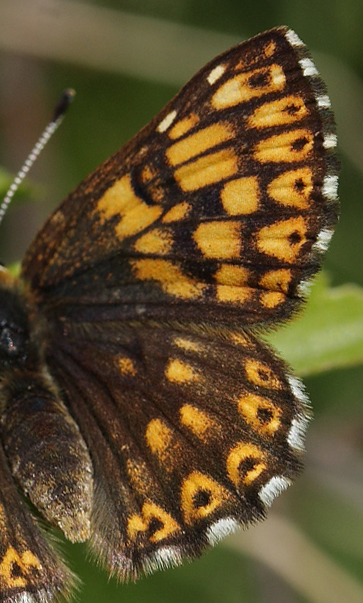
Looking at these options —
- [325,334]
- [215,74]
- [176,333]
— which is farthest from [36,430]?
[215,74]

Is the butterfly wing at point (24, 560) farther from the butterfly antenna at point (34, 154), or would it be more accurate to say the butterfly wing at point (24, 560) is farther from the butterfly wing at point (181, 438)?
the butterfly antenna at point (34, 154)

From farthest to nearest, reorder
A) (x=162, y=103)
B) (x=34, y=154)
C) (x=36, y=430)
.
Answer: (x=162, y=103) < (x=34, y=154) < (x=36, y=430)

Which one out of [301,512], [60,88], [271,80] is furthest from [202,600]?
[60,88]

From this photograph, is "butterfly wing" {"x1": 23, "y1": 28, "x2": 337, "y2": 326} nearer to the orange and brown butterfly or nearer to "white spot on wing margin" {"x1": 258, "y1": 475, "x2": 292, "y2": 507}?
the orange and brown butterfly

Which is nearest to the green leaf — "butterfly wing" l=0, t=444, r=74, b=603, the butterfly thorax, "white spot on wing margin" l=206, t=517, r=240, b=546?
"white spot on wing margin" l=206, t=517, r=240, b=546

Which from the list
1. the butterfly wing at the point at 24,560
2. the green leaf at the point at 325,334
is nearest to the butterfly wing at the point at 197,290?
the butterfly wing at the point at 24,560

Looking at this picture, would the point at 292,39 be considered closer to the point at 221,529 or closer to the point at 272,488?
the point at 272,488
